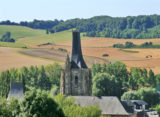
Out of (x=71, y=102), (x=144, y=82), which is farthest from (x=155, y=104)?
(x=71, y=102)

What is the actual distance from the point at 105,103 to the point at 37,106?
122 feet

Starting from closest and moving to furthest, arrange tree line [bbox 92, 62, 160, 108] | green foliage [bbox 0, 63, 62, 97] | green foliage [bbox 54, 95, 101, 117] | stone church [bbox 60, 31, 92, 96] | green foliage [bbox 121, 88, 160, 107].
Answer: green foliage [bbox 54, 95, 101, 117] < stone church [bbox 60, 31, 92, 96] < green foliage [bbox 121, 88, 160, 107] < tree line [bbox 92, 62, 160, 108] < green foliage [bbox 0, 63, 62, 97]

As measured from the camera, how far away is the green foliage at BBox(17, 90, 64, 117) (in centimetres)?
6962

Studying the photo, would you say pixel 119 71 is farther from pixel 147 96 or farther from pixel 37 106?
pixel 37 106

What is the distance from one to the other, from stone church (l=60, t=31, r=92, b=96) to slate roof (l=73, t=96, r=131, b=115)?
526cm

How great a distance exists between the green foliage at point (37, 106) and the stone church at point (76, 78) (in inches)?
1608

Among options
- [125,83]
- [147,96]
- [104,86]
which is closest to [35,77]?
[104,86]

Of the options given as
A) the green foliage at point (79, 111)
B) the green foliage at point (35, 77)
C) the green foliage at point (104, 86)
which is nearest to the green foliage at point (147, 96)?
the green foliage at point (104, 86)

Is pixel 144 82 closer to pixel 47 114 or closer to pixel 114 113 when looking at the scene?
pixel 114 113

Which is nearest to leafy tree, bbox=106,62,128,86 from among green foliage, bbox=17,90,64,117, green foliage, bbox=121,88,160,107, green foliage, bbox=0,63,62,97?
green foliage, bbox=0,63,62,97

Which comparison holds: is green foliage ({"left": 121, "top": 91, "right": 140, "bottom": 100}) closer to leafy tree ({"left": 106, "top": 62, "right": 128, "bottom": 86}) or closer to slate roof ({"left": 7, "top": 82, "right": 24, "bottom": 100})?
leafy tree ({"left": 106, "top": 62, "right": 128, "bottom": 86})

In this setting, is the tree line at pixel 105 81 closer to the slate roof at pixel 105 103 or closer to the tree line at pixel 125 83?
the tree line at pixel 125 83

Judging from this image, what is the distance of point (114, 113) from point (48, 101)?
34.6m

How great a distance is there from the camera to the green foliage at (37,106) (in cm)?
6962
